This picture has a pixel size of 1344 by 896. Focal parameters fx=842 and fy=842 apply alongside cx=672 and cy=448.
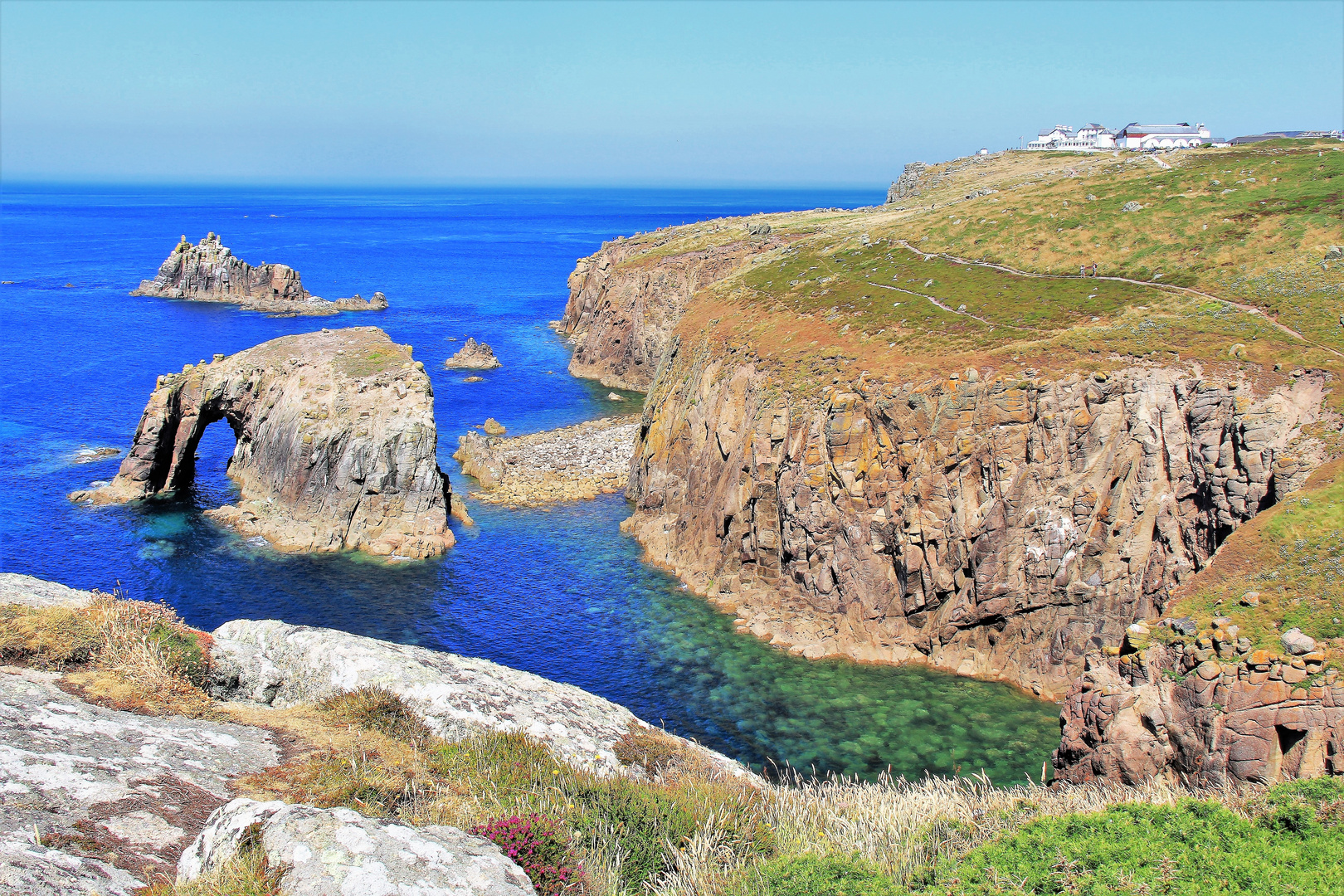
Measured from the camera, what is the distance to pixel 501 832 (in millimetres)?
13617

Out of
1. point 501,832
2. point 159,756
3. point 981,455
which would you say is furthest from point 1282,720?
point 159,756

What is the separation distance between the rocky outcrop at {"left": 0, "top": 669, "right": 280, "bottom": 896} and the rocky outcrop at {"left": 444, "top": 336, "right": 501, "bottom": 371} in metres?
104

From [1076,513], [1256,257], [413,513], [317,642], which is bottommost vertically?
[413,513]

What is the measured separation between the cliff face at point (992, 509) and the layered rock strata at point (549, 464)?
2054 cm

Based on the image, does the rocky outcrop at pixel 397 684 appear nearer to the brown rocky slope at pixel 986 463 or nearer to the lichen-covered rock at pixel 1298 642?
the lichen-covered rock at pixel 1298 642

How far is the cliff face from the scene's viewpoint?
42.1 m

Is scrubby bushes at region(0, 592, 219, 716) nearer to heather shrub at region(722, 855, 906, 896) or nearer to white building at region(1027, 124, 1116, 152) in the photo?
heather shrub at region(722, 855, 906, 896)

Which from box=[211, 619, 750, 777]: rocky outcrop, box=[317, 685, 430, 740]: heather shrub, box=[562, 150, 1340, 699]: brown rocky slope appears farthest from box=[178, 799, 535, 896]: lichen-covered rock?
box=[562, 150, 1340, 699]: brown rocky slope

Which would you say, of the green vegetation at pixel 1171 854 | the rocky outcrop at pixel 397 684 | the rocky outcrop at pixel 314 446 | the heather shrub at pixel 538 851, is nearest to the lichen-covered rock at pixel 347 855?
the heather shrub at pixel 538 851

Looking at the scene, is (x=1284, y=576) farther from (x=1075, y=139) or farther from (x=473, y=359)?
(x=1075, y=139)

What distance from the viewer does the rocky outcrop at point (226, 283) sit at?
162125mm

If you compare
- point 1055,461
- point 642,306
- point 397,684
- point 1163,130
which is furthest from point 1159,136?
point 397,684

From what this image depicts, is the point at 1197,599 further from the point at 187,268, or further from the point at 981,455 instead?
the point at 187,268

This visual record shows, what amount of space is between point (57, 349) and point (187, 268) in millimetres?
52686
